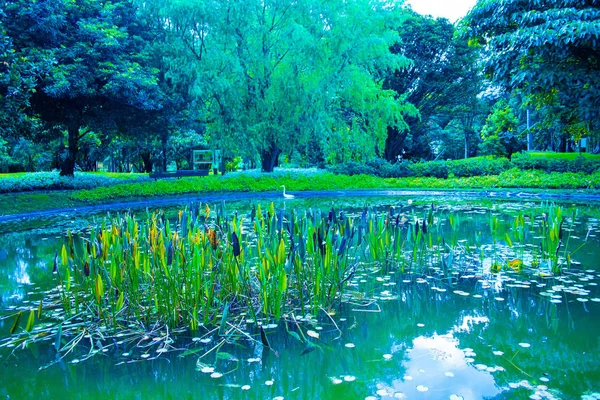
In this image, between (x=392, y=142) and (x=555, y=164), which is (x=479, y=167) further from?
(x=392, y=142)

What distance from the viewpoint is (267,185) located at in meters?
18.6

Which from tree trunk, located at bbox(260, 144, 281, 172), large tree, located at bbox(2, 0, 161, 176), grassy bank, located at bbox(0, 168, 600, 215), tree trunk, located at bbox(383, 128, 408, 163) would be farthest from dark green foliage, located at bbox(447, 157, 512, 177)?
large tree, located at bbox(2, 0, 161, 176)

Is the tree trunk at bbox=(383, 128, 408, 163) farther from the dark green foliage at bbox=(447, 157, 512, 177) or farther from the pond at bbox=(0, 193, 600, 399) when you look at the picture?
the pond at bbox=(0, 193, 600, 399)

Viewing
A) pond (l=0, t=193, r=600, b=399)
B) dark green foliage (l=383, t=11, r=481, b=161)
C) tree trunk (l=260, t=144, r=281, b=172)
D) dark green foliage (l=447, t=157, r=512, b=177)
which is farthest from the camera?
dark green foliage (l=383, t=11, r=481, b=161)

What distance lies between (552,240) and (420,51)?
20831 millimetres

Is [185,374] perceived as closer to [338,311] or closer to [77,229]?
[338,311]

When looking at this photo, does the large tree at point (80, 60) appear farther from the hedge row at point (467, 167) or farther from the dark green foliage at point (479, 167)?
the dark green foliage at point (479, 167)

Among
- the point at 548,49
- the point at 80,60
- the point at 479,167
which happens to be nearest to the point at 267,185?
the point at 80,60

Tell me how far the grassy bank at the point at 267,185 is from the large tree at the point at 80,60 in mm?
2647

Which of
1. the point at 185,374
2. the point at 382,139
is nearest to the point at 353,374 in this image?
the point at 185,374

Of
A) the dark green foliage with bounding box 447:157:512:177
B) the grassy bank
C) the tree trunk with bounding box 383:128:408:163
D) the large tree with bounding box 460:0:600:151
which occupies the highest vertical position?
the large tree with bounding box 460:0:600:151

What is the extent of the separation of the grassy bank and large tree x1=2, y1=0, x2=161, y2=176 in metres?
2.65

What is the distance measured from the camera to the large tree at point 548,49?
9039mm

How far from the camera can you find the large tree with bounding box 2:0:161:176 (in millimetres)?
12297
